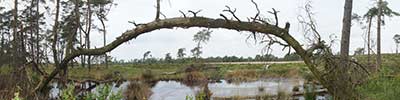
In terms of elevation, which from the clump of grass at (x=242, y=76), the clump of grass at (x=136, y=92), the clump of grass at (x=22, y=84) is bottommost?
the clump of grass at (x=242, y=76)

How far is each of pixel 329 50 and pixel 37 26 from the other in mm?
29699

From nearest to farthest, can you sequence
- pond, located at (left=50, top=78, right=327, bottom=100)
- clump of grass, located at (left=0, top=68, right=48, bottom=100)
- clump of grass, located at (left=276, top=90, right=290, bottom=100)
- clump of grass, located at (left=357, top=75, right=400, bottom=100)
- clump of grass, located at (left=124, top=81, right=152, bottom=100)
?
1. clump of grass, located at (left=357, top=75, right=400, bottom=100)
2. clump of grass, located at (left=0, top=68, right=48, bottom=100)
3. clump of grass, located at (left=276, top=90, right=290, bottom=100)
4. clump of grass, located at (left=124, top=81, right=152, bottom=100)
5. pond, located at (left=50, top=78, right=327, bottom=100)

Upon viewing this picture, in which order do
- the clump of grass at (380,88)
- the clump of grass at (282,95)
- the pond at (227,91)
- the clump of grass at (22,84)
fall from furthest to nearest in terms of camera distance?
the pond at (227,91), the clump of grass at (282,95), the clump of grass at (22,84), the clump of grass at (380,88)

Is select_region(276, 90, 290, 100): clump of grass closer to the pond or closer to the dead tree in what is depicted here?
the pond

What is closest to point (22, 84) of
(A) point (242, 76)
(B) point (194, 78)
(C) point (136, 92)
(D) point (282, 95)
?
(C) point (136, 92)

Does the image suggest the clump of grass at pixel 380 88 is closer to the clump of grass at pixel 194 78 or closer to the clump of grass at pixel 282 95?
the clump of grass at pixel 282 95

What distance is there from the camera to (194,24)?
31.8ft

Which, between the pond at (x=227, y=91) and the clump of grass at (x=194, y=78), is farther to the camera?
the clump of grass at (x=194, y=78)

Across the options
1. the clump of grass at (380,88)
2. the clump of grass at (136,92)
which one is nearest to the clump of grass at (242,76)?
the clump of grass at (136,92)

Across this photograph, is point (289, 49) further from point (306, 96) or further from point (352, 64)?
point (306, 96)

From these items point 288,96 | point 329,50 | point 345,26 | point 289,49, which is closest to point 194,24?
point 289,49

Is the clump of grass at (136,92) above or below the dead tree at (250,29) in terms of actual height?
below

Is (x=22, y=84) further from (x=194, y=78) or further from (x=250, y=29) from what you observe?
(x=194, y=78)

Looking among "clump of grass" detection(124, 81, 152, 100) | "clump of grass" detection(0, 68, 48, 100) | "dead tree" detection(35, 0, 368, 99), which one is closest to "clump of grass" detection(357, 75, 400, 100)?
"dead tree" detection(35, 0, 368, 99)
